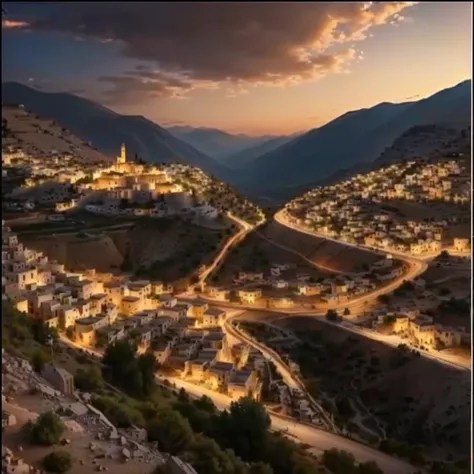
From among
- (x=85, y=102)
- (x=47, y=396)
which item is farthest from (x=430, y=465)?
(x=85, y=102)

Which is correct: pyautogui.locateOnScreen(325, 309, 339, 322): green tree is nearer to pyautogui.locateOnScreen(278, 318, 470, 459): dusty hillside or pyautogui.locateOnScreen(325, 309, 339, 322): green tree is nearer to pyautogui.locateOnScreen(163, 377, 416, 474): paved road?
pyautogui.locateOnScreen(278, 318, 470, 459): dusty hillside

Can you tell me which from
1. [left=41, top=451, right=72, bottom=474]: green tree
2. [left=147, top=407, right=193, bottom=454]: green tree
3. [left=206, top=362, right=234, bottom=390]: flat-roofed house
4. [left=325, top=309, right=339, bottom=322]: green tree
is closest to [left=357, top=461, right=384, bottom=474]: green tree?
[left=147, top=407, right=193, bottom=454]: green tree

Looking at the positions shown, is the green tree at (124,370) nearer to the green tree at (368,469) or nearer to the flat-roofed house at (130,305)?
the green tree at (368,469)

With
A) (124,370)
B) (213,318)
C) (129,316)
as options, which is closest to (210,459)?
(124,370)

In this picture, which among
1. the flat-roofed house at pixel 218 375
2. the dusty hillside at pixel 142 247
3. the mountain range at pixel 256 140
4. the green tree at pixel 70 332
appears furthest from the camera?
the dusty hillside at pixel 142 247

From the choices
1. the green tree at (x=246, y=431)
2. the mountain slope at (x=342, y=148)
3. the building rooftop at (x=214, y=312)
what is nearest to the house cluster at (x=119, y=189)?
the mountain slope at (x=342, y=148)

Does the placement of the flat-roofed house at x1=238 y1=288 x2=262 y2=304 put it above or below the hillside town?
below
